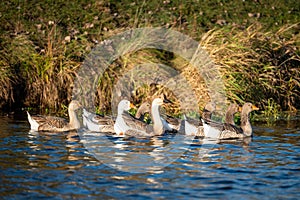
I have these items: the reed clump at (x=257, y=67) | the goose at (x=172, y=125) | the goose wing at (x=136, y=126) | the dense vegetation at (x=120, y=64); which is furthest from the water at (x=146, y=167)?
the dense vegetation at (x=120, y=64)

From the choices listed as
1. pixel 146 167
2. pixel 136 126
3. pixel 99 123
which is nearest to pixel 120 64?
pixel 99 123

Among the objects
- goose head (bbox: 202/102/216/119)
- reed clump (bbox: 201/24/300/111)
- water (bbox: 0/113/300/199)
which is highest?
reed clump (bbox: 201/24/300/111)

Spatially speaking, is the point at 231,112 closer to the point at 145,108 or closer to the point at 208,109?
the point at 208,109

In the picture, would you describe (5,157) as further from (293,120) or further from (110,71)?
(293,120)

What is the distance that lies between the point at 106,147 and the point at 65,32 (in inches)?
464

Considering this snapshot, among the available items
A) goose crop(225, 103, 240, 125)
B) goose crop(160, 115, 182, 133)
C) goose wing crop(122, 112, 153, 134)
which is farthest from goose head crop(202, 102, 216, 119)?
goose wing crop(122, 112, 153, 134)

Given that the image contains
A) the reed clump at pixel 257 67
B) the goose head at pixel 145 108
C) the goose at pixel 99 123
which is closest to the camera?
the goose at pixel 99 123

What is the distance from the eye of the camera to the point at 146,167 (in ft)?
40.2

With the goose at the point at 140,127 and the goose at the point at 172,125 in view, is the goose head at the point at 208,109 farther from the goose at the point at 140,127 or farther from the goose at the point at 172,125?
the goose at the point at 140,127

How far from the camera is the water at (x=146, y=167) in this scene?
10445 mm

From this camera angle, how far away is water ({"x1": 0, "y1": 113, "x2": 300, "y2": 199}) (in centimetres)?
1045

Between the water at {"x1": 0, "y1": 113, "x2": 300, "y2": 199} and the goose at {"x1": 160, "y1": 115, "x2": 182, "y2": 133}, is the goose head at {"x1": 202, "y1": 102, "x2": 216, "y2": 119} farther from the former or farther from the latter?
the water at {"x1": 0, "y1": 113, "x2": 300, "y2": 199}

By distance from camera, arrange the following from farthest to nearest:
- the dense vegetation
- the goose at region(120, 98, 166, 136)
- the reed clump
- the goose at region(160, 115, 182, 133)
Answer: the dense vegetation < the reed clump < the goose at region(160, 115, 182, 133) < the goose at region(120, 98, 166, 136)

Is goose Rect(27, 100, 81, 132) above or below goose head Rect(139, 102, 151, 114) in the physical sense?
below
